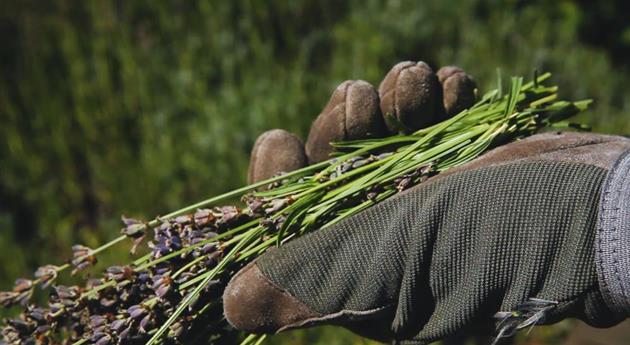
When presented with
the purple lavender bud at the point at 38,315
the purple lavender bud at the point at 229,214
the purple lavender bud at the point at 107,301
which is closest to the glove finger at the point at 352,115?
the purple lavender bud at the point at 229,214

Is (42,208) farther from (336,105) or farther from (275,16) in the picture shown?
(336,105)

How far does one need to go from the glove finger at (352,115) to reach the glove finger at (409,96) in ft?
0.09

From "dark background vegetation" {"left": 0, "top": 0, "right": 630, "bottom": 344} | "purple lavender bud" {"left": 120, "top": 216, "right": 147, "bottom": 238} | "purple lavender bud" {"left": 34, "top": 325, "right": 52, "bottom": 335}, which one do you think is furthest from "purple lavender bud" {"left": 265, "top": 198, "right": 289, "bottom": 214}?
"dark background vegetation" {"left": 0, "top": 0, "right": 630, "bottom": 344}

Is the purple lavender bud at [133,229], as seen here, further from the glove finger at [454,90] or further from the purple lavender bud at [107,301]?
the glove finger at [454,90]

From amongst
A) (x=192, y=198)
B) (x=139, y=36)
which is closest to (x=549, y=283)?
(x=192, y=198)

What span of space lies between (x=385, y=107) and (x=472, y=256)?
1.16ft

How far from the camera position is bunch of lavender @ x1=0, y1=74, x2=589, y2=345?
164cm

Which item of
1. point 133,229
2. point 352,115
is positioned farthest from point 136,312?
point 352,115

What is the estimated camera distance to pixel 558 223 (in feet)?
5.07

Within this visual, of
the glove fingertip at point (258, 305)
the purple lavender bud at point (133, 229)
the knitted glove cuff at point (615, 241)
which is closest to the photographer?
the knitted glove cuff at point (615, 241)

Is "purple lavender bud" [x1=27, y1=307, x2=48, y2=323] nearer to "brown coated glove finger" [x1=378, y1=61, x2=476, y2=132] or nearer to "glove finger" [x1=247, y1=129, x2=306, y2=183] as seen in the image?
"glove finger" [x1=247, y1=129, x2=306, y2=183]

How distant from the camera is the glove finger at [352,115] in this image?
68.2 inches

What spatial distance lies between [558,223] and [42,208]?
3.24 metres

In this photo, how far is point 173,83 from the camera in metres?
4.43
